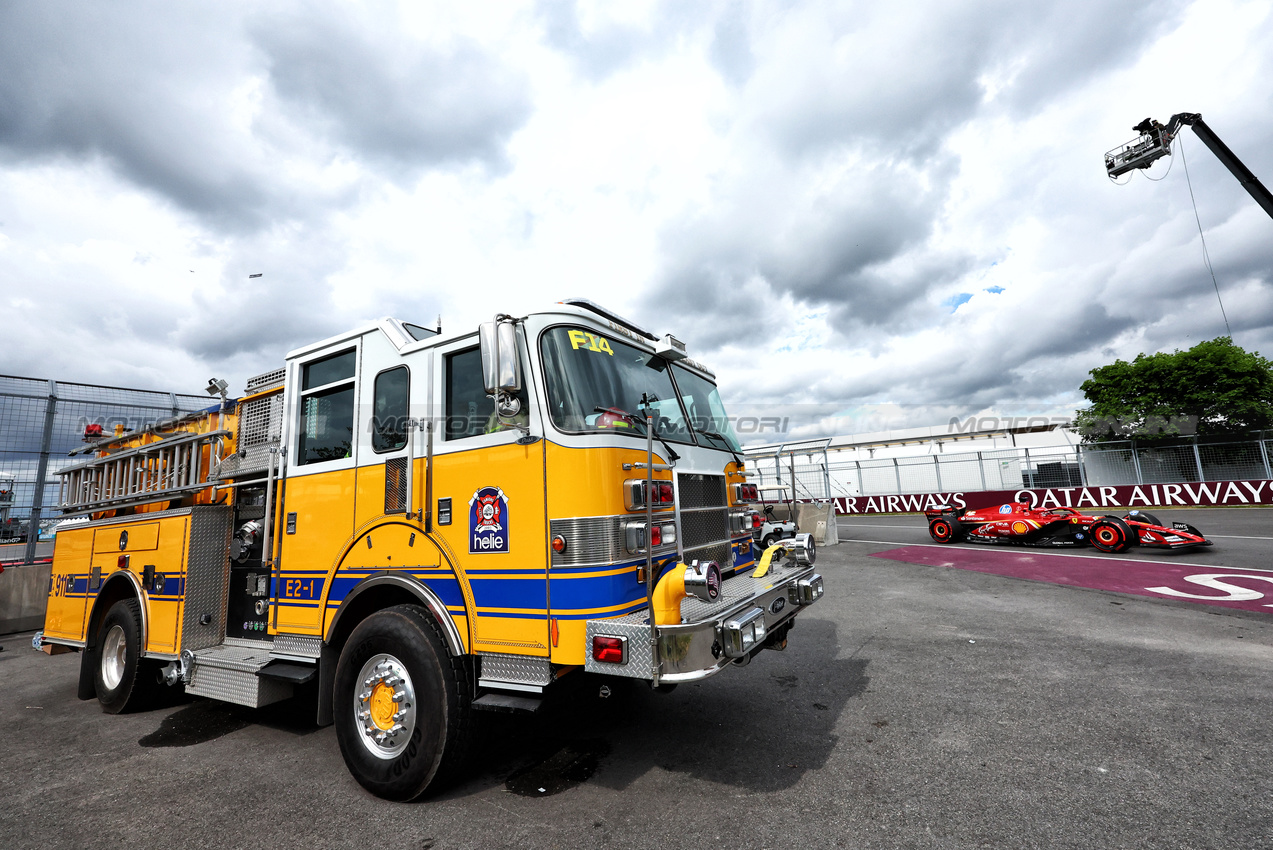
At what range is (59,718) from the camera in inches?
211

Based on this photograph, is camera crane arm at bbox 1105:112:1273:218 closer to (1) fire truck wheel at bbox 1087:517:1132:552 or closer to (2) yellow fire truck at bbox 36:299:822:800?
(1) fire truck wheel at bbox 1087:517:1132:552

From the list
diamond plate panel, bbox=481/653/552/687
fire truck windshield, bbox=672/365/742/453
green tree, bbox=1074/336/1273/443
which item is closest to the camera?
diamond plate panel, bbox=481/653/552/687

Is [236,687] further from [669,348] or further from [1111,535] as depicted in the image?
[1111,535]

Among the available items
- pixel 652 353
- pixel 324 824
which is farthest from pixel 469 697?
pixel 652 353

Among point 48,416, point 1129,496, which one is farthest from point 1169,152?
point 48,416

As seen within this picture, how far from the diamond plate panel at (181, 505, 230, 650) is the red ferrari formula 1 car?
14.5m

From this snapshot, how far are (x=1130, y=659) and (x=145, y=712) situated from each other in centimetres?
934

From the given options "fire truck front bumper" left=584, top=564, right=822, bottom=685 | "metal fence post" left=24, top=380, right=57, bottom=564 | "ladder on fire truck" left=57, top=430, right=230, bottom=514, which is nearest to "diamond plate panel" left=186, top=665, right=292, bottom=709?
"ladder on fire truck" left=57, top=430, right=230, bottom=514

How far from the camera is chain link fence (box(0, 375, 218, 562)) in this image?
29.9ft

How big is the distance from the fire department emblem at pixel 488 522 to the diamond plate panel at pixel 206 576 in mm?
3114

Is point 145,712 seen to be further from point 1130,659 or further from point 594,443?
point 1130,659

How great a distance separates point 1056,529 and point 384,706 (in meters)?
14.1

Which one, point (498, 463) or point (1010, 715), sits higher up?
point (498, 463)

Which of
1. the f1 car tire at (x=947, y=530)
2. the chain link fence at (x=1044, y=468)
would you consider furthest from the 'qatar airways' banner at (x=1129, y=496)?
the f1 car tire at (x=947, y=530)
